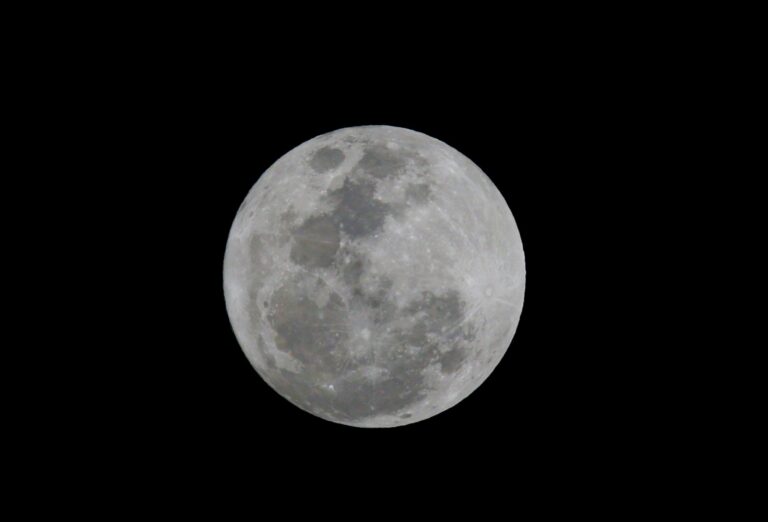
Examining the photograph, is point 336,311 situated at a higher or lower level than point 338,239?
lower

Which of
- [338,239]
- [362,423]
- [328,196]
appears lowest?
[362,423]

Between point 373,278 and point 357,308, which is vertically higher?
point 373,278

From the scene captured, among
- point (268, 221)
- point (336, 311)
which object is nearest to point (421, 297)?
point (336, 311)

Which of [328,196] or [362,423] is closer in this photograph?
[328,196]

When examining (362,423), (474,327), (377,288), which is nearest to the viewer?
(377,288)

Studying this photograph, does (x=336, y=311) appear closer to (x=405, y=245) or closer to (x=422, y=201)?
(x=405, y=245)

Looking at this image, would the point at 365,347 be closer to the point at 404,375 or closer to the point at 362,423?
the point at 404,375

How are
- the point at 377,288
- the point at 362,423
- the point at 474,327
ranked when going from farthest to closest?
1. the point at 362,423
2. the point at 474,327
3. the point at 377,288
